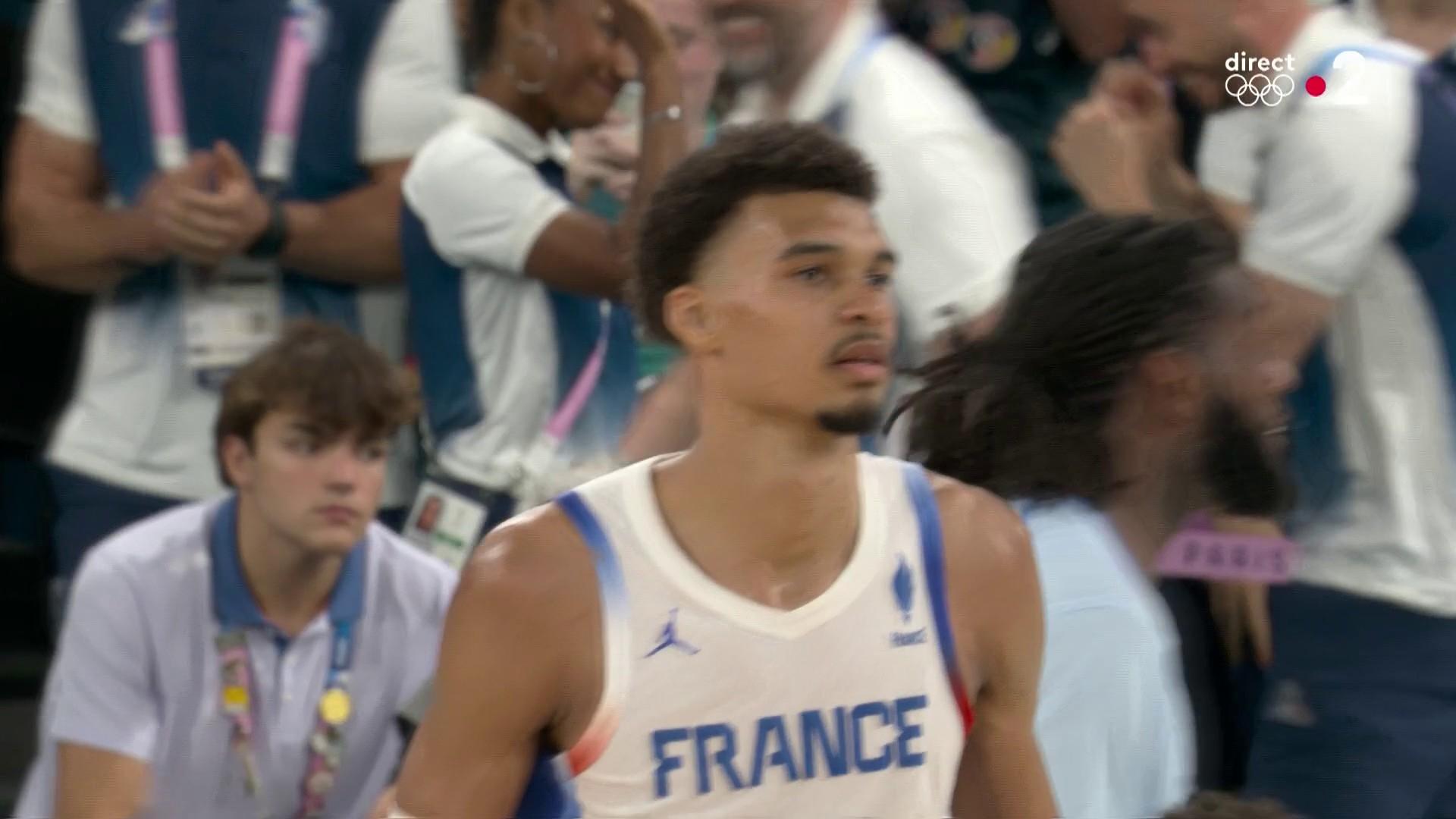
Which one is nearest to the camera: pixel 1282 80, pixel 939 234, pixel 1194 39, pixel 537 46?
pixel 939 234

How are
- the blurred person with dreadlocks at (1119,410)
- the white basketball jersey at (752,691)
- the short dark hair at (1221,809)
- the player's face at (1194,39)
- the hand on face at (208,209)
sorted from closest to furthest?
the white basketball jersey at (752,691) < the short dark hair at (1221,809) < the blurred person with dreadlocks at (1119,410) < the player's face at (1194,39) < the hand on face at (208,209)

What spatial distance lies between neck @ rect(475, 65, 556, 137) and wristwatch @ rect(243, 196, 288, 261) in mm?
423

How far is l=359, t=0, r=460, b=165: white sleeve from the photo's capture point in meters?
4.10

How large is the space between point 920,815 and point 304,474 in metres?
1.77

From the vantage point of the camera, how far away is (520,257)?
3674 mm

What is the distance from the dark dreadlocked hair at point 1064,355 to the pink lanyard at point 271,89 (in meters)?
1.59

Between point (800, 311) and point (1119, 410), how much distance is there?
0.70m

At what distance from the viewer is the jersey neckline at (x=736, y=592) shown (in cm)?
212

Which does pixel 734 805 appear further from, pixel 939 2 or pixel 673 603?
pixel 939 2

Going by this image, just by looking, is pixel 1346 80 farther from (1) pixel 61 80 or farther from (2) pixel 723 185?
(1) pixel 61 80

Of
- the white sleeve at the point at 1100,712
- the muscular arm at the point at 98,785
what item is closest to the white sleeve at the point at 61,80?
the muscular arm at the point at 98,785

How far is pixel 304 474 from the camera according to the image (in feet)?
12.1

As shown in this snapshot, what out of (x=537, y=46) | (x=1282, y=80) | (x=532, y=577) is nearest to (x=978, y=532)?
(x=532, y=577)

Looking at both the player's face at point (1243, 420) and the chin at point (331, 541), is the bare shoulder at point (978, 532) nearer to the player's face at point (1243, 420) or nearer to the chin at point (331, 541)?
the player's face at point (1243, 420)
